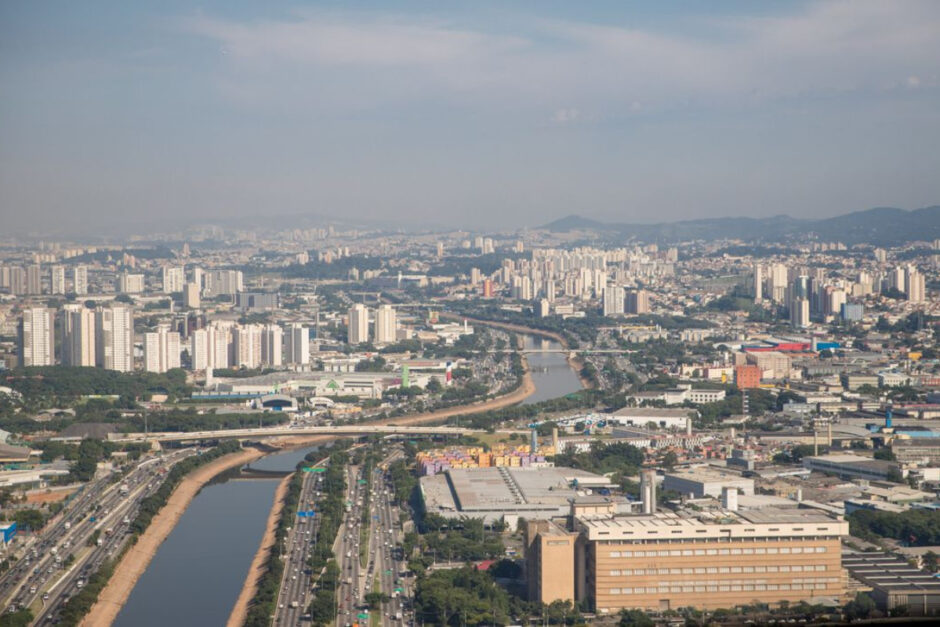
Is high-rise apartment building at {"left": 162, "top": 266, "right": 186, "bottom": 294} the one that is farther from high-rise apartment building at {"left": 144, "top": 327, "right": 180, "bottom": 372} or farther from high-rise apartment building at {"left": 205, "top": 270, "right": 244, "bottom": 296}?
high-rise apartment building at {"left": 144, "top": 327, "right": 180, "bottom": 372}

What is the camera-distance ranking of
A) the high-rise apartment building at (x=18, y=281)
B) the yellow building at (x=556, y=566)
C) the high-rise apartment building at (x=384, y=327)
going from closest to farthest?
the yellow building at (x=556, y=566), the high-rise apartment building at (x=18, y=281), the high-rise apartment building at (x=384, y=327)

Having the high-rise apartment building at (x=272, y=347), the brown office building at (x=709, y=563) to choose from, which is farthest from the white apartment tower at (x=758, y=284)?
the brown office building at (x=709, y=563)

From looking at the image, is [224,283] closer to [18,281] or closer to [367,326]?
[367,326]

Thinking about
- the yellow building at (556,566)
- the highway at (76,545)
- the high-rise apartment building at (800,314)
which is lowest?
the highway at (76,545)

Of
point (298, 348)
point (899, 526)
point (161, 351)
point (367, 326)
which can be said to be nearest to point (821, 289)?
point (367, 326)

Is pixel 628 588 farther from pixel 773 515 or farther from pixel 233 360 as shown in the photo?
pixel 233 360

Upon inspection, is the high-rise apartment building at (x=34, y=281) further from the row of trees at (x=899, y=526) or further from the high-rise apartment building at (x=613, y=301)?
the row of trees at (x=899, y=526)
